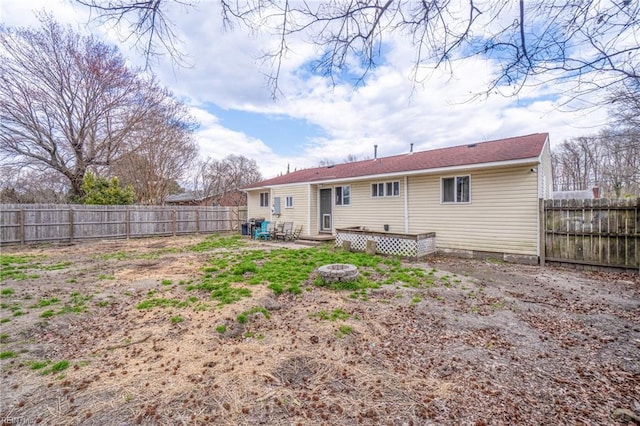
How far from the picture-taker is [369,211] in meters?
11.4

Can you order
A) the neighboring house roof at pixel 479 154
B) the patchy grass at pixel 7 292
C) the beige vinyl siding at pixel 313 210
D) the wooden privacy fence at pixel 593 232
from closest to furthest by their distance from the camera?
1. the patchy grass at pixel 7 292
2. the wooden privacy fence at pixel 593 232
3. the neighboring house roof at pixel 479 154
4. the beige vinyl siding at pixel 313 210

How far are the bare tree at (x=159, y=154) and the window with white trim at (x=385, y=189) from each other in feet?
47.0

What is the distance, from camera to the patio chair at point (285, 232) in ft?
43.6

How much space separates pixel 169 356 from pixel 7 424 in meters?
1.13

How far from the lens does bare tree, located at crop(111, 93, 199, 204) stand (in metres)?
17.8

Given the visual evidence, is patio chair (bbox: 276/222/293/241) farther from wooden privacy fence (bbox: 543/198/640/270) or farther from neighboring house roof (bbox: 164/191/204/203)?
neighboring house roof (bbox: 164/191/204/203)

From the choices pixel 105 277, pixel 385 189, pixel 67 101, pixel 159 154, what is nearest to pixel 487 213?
pixel 385 189

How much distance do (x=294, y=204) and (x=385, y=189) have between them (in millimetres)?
4862

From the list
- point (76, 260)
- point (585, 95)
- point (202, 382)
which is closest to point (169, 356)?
point (202, 382)

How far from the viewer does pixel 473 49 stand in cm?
266

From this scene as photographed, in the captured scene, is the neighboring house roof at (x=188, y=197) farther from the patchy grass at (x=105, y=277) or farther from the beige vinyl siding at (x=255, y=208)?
the patchy grass at (x=105, y=277)

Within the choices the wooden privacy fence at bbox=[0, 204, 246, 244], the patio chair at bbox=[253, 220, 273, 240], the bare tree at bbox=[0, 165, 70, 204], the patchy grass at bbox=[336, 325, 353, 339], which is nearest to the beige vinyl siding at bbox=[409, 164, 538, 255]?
the patchy grass at bbox=[336, 325, 353, 339]

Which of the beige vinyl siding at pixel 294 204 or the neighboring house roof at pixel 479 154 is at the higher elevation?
the neighboring house roof at pixel 479 154

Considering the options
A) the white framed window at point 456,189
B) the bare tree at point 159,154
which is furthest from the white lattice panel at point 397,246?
the bare tree at point 159,154
